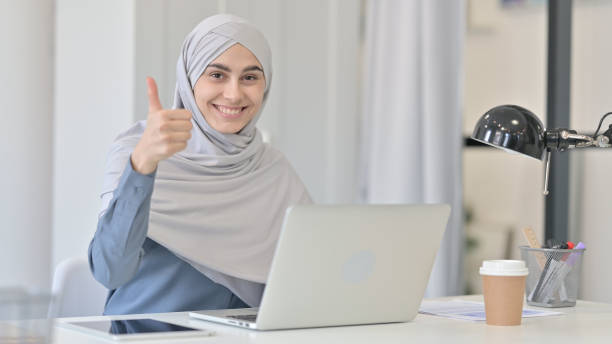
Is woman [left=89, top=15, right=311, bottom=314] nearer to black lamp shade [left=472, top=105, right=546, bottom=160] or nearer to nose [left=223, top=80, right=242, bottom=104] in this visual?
nose [left=223, top=80, right=242, bottom=104]

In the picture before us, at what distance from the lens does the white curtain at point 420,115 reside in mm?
3371

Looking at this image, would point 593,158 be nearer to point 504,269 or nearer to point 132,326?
point 504,269

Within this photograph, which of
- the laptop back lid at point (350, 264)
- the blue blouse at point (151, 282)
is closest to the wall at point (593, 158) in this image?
the blue blouse at point (151, 282)

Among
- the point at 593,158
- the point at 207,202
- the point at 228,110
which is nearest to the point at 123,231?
the point at 207,202

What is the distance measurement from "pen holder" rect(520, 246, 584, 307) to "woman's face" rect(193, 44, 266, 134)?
72 centimetres

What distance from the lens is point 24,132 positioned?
2.63 m

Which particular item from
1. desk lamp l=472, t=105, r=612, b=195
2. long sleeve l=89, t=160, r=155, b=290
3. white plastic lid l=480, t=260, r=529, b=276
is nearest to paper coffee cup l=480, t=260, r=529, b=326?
white plastic lid l=480, t=260, r=529, b=276

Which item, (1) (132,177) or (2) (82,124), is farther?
(2) (82,124)

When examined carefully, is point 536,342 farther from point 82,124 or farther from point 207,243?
point 82,124

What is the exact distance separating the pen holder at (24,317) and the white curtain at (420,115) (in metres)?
2.54

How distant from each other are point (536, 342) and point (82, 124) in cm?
191

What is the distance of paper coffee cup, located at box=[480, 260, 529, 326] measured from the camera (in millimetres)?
1465

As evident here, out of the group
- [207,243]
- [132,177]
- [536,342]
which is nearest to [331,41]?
[207,243]

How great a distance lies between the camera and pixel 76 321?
4.65 feet
